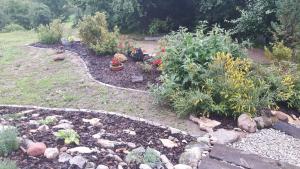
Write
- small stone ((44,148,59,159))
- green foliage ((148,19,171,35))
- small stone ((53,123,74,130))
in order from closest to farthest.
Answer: small stone ((44,148,59,159))
small stone ((53,123,74,130))
green foliage ((148,19,171,35))

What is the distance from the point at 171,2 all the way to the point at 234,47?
22.2ft

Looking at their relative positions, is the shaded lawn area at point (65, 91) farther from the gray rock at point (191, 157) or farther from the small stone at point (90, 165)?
the small stone at point (90, 165)

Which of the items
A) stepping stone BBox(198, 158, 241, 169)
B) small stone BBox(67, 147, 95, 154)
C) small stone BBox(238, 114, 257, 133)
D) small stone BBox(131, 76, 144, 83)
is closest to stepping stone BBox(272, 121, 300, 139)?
small stone BBox(238, 114, 257, 133)

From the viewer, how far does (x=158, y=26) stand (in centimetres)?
1305

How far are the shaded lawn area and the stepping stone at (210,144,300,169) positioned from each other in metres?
0.69

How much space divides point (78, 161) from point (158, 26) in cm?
959

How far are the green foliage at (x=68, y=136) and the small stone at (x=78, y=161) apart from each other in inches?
15.5

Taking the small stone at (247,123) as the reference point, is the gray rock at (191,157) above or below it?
below

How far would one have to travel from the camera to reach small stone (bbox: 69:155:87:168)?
3863mm

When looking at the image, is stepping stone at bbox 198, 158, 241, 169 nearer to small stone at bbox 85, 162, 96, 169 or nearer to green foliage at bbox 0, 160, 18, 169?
small stone at bbox 85, 162, 96, 169

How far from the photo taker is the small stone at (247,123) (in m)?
5.30

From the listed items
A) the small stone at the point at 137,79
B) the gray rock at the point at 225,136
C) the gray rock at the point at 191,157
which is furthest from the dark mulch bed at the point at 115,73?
the gray rock at the point at 191,157

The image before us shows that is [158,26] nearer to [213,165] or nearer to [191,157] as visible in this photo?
[191,157]

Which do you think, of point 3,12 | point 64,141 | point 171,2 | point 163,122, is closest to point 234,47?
point 163,122
